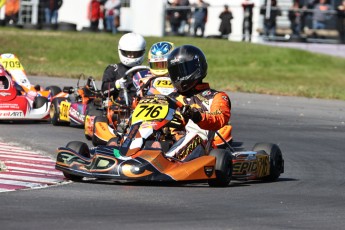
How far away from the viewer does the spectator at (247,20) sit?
3158cm

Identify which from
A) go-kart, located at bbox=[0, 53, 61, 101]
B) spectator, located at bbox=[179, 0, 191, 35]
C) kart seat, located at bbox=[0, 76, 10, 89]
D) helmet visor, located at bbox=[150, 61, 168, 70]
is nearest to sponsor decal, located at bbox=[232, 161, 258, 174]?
helmet visor, located at bbox=[150, 61, 168, 70]

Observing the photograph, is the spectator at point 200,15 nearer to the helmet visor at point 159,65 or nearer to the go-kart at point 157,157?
the helmet visor at point 159,65

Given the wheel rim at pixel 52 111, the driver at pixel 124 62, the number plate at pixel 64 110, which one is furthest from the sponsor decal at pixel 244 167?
the wheel rim at pixel 52 111

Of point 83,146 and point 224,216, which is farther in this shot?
point 83,146

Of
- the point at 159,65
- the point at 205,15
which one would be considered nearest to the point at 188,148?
the point at 159,65

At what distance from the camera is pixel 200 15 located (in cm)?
3269

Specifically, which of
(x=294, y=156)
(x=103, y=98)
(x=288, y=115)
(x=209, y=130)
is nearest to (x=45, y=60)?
(x=288, y=115)

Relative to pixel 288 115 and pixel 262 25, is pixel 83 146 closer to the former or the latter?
pixel 288 115

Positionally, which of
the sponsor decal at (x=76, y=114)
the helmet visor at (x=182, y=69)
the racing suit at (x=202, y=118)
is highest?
the helmet visor at (x=182, y=69)

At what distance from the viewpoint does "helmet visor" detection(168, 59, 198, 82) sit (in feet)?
31.7

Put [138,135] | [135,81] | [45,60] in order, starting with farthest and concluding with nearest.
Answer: [45,60] < [135,81] < [138,135]

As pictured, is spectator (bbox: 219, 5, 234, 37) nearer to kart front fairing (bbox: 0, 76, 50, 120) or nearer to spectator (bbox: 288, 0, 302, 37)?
spectator (bbox: 288, 0, 302, 37)

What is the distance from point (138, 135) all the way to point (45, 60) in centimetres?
2046

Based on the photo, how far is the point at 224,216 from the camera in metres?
7.53
